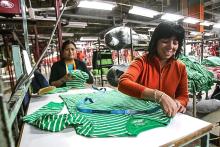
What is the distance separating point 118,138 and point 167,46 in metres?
1.01

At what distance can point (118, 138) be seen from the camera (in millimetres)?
893

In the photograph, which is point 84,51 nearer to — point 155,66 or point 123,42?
point 123,42

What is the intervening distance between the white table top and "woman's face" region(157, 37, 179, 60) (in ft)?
2.28

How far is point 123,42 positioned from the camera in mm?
4184

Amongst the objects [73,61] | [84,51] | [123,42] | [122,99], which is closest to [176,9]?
[84,51]

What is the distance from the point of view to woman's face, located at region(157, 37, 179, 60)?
1626 millimetres

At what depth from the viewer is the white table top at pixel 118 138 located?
86 cm

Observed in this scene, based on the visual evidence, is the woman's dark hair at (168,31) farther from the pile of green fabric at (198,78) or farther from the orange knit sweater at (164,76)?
the pile of green fabric at (198,78)

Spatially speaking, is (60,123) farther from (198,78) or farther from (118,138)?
(198,78)

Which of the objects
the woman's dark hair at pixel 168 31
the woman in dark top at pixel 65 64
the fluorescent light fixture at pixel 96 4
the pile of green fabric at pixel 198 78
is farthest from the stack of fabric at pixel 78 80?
the fluorescent light fixture at pixel 96 4

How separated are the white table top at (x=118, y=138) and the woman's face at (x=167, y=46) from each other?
2.28ft

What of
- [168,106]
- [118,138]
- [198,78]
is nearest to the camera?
[118,138]

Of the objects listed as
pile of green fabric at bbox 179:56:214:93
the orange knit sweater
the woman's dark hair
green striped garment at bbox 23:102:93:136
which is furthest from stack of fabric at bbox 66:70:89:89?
pile of green fabric at bbox 179:56:214:93

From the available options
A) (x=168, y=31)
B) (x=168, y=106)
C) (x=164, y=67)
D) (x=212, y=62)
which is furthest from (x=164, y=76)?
(x=212, y=62)
